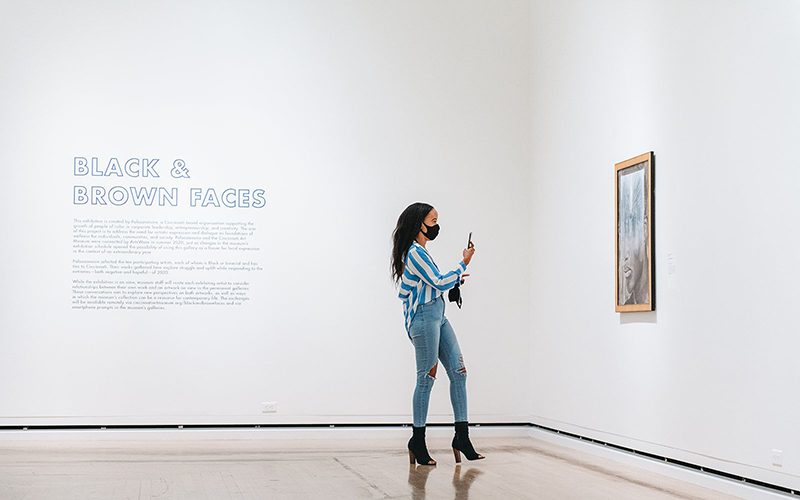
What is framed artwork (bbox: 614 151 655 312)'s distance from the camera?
6141 mm

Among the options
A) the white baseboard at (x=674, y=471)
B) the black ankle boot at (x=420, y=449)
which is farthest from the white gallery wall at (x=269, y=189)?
the black ankle boot at (x=420, y=449)

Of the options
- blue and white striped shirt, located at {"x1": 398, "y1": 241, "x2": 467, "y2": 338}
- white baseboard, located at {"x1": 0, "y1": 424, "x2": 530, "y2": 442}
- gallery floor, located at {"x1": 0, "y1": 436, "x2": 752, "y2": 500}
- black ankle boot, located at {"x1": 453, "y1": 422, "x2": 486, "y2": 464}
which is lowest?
white baseboard, located at {"x1": 0, "y1": 424, "x2": 530, "y2": 442}

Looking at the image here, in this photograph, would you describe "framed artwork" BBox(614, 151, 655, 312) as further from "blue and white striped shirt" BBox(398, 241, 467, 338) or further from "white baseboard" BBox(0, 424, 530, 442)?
"white baseboard" BBox(0, 424, 530, 442)

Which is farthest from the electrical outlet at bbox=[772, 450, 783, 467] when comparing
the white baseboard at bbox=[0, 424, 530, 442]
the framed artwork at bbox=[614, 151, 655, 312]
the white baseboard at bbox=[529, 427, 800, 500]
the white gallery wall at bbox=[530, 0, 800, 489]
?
the white baseboard at bbox=[0, 424, 530, 442]

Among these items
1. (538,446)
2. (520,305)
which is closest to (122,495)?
(538,446)

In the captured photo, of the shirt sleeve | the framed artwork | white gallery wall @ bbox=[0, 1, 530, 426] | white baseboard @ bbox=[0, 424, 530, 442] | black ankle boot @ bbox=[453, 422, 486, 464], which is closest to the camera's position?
the shirt sleeve

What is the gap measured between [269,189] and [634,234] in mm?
3361

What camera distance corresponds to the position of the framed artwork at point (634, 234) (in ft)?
20.1

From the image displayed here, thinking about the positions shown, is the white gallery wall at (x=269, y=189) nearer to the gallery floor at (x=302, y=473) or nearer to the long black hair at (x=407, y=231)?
the gallery floor at (x=302, y=473)

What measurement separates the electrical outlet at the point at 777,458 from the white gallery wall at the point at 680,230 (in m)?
0.03

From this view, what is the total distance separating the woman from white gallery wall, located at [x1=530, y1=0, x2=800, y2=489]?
1314mm

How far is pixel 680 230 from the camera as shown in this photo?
5770 mm

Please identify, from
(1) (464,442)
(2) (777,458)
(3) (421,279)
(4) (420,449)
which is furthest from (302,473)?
(2) (777,458)

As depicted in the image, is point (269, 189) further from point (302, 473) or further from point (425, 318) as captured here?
point (302, 473)
